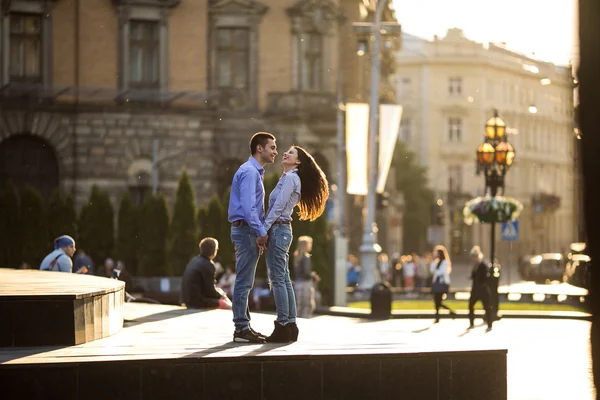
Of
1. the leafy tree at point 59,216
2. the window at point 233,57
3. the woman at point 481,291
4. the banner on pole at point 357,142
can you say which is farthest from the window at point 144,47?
the woman at point 481,291

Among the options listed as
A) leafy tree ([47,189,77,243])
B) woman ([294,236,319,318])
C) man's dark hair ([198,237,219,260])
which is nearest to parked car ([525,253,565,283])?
leafy tree ([47,189,77,243])

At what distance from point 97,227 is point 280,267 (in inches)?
1244

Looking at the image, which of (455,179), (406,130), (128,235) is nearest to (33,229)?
(128,235)

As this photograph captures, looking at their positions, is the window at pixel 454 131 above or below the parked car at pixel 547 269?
above

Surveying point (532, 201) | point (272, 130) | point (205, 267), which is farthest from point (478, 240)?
point (205, 267)

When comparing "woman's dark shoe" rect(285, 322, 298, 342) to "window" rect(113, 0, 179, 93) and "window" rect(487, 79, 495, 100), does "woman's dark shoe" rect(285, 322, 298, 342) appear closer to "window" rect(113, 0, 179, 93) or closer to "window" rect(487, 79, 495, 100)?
"window" rect(113, 0, 179, 93)

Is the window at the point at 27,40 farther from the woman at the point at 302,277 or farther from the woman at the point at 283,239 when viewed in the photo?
the woman at the point at 283,239

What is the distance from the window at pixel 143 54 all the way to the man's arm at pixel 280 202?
123 feet

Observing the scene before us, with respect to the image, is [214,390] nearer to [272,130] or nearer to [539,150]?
[272,130]

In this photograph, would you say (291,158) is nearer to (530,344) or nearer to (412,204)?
(530,344)

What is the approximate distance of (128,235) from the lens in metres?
43.1

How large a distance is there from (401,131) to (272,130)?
56.8 meters

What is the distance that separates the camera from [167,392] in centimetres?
1001

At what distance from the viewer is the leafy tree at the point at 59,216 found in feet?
136
